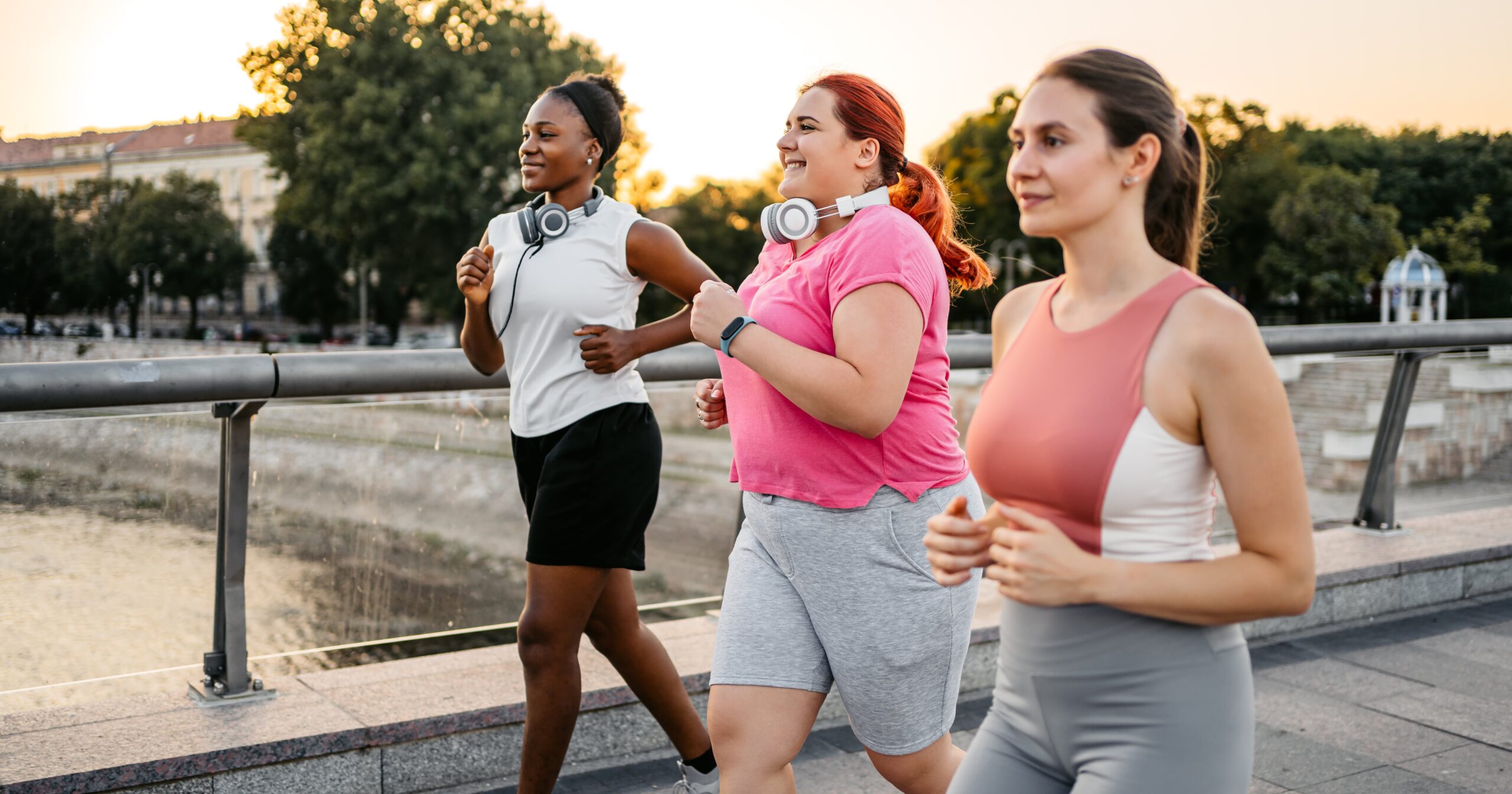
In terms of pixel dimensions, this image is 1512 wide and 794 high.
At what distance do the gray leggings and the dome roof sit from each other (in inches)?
1945

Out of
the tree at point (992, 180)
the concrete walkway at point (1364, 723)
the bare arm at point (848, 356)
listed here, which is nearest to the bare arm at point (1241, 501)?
the bare arm at point (848, 356)

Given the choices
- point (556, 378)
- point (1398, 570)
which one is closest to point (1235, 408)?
point (556, 378)

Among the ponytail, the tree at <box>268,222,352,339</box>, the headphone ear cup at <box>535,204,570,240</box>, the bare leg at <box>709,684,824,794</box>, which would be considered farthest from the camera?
the tree at <box>268,222,352,339</box>

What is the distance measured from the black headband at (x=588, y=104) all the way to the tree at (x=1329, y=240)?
188 feet

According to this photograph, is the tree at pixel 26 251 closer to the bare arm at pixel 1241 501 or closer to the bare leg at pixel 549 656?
the bare leg at pixel 549 656

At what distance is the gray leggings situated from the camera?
65.9 inches

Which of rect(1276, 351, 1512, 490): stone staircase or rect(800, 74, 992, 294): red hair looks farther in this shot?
rect(1276, 351, 1512, 490): stone staircase

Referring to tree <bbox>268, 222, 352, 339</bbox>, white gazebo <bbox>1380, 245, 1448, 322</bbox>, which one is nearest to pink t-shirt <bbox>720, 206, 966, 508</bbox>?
white gazebo <bbox>1380, 245, 1448, 322</bbox>

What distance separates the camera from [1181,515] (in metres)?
1.67

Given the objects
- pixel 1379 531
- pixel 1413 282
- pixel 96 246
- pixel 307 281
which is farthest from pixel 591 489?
pixel 307 281

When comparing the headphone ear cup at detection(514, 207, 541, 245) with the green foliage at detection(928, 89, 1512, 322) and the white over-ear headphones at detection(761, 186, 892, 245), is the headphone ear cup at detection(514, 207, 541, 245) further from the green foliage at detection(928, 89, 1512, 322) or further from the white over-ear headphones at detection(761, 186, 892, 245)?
the green foliage at detection(928, 89, 1512, 322)

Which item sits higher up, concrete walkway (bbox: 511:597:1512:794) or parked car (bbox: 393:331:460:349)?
concrete walkway (bbox: 511:597:1512:794)

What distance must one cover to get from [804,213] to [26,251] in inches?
1296

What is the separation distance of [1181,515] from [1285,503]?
0.13 metres
